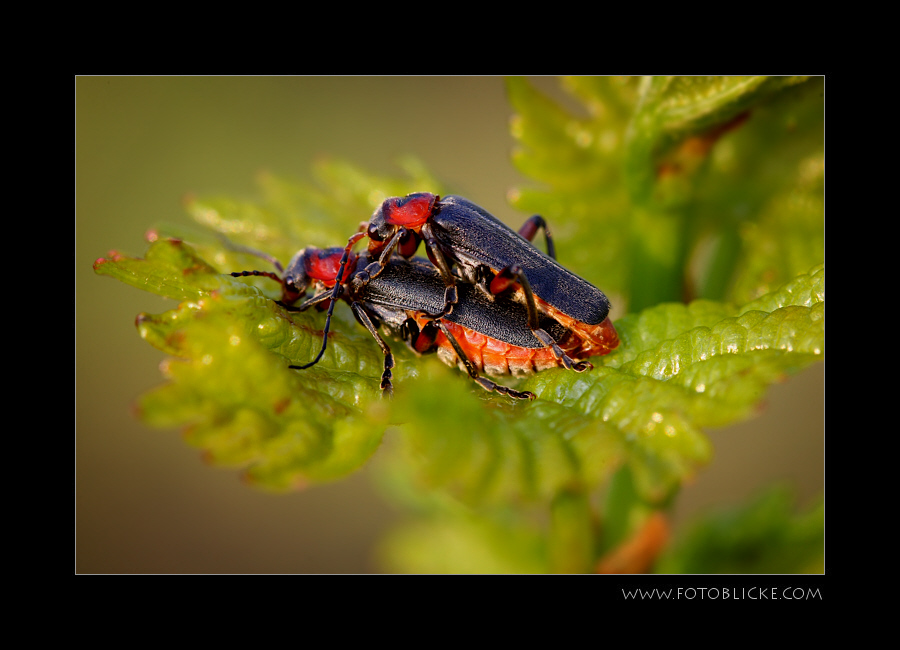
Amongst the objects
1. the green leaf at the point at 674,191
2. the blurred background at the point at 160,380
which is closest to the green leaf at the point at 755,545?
the green leaf at the point at 674,191

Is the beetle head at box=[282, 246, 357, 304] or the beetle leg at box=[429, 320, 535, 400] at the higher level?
the beetle head at box=[282, 246, 357, 304]

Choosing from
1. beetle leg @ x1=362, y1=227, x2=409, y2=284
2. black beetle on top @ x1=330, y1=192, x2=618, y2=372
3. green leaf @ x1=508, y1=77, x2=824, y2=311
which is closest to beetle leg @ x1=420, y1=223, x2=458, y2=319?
black beetle on top @ x1=330, y1=192, x2=618, y2=372

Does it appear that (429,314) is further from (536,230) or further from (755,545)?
(755,545)

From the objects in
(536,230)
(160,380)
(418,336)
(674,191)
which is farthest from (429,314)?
(160,380)

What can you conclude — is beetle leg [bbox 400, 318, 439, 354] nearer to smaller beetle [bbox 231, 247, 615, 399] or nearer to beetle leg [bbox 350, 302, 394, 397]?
smaller beetle [bbox 231, 247, 615, 399]

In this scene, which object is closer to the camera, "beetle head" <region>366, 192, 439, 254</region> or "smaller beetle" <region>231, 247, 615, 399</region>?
"smaller beetle" <region>231, 247, 615, 399</region>

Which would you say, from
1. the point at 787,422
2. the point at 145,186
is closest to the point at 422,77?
the point at 145,186
